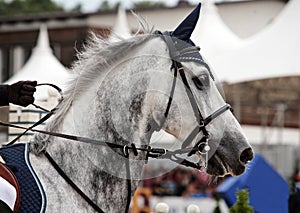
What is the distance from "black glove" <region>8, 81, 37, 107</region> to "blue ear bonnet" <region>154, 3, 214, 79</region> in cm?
79

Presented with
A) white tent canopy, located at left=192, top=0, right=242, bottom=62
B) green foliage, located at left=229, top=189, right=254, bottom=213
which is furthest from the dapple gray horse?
white tent canopy, located at left=192, top=0, right=242, bottom=62

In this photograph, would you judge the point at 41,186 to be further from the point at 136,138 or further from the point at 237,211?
the point at 237,211

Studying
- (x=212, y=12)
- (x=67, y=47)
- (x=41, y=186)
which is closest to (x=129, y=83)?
(x=41, y=186)

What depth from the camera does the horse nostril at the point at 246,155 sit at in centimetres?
439

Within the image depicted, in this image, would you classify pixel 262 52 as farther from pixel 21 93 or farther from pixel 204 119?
pixel 21 93

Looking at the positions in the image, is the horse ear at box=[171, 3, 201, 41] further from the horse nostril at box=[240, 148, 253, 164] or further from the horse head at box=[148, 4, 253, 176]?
the horse nostril at box=[240, 148, 253, 164]

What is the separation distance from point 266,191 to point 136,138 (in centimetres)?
695

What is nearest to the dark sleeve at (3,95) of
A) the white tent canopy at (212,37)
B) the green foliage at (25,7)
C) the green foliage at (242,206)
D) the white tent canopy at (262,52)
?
the green foliage at (242,206)

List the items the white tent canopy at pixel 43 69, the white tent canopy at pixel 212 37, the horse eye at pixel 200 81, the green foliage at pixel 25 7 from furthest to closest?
the green foliage at pixel 25 7 < the white tent canopy at pixel 212 37 < the white tent canopy at pixel 43 69 < the horse eye at pixel 200 81

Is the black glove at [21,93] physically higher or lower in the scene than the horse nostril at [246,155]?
higher

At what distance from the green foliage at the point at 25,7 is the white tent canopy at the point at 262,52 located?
59.8 metres

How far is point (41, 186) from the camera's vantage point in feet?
13.6

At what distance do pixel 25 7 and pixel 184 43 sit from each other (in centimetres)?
7487

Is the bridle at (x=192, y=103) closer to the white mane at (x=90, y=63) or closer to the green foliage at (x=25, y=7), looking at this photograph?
the white mane at (x=90, y=63)
